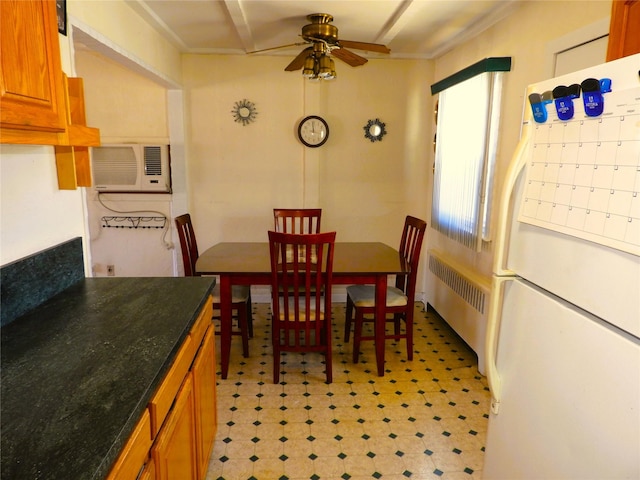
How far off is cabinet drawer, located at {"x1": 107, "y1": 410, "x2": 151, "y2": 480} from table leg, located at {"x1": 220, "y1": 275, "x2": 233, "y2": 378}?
66.2 inches

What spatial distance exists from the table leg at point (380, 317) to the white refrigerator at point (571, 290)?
131 cm

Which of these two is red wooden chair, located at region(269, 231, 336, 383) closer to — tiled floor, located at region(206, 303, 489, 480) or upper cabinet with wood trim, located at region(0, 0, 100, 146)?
tiled floor, located at region(206, 303, 489, 480)

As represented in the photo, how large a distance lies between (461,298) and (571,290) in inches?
90.2

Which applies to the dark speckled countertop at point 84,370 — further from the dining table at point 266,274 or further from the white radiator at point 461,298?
the white radiator at point 461,298

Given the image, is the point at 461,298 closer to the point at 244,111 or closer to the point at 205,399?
the point at 205,399

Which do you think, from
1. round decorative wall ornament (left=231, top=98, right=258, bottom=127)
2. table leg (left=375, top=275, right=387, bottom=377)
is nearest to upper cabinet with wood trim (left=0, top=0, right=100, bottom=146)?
table leg (left=375, top=275, right=387, bottom=377)

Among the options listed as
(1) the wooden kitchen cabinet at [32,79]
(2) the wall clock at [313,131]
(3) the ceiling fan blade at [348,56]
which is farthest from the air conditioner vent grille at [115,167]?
(1) the wooden kitchen cabinet at [32,79]

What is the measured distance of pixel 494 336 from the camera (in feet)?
4.90

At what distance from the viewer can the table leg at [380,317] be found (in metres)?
2.82

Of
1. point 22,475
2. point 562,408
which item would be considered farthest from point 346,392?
point 22,475

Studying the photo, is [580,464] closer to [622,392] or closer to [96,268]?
[622,392]

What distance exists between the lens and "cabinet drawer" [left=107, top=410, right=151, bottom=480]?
0.90 meters

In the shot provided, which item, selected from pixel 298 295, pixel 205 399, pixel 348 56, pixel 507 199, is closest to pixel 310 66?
pixel 348 56

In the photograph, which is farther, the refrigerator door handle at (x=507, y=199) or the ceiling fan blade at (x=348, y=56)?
the ceiling fan blade at (x=348, y=56)
